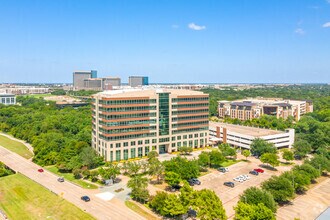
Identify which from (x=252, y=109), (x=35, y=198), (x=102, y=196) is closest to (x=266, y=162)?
(x=102, y=196)

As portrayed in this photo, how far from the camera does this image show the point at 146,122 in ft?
335

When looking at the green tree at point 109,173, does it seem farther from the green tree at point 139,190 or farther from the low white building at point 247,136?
the low white building at point 247,136

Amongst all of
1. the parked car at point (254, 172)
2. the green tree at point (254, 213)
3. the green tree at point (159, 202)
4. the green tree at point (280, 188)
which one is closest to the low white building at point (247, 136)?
the parked car at point (254, 172)

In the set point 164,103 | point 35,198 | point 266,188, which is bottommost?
point 35,198

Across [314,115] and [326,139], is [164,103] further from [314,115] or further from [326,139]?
[314,115]

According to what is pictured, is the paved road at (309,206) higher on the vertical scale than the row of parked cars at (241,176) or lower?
lower

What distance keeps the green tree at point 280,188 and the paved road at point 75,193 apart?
93.3 feet

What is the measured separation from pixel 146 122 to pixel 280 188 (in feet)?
173

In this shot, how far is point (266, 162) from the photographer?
8906cm

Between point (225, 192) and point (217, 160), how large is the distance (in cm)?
1835

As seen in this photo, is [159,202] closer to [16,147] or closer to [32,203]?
[32,203]

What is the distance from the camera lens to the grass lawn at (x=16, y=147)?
106787 mm

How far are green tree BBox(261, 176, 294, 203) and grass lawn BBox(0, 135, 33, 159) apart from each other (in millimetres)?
82369

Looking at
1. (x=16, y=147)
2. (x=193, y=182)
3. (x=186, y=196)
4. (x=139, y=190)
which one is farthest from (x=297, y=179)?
(x=16, y=147)
